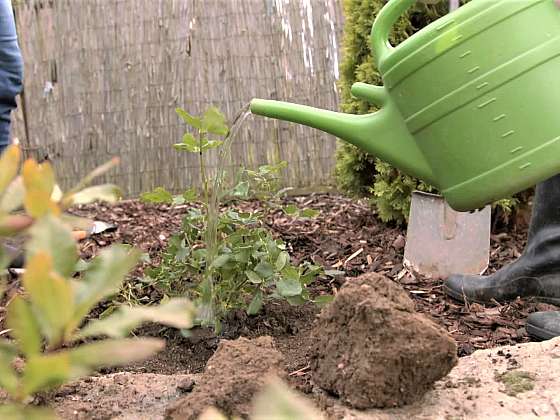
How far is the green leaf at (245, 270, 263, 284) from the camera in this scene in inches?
60.4

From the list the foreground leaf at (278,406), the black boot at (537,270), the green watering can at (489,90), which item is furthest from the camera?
the black boot at (537,270)

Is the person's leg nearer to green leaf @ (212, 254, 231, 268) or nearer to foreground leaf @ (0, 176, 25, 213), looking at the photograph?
green leaf @ (212, 254, 231, 268)

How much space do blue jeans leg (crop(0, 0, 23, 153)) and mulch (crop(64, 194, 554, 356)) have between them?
62cm

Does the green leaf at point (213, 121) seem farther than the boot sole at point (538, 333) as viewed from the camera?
No

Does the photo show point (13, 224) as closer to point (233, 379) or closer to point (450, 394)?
point (233, 379)

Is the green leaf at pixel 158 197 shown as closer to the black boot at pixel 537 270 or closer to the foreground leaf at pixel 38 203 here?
the black boot at pixel 537 270

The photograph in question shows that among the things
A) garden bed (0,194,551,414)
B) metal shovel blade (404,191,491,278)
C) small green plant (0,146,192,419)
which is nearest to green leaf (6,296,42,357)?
small green plant (0,146,192,419)

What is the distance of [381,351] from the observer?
1.06m

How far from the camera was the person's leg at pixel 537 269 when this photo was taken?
6.34ft

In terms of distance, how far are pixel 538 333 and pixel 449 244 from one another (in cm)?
83

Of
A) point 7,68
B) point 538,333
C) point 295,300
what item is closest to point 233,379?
point 295,300

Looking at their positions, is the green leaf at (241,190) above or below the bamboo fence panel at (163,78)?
below

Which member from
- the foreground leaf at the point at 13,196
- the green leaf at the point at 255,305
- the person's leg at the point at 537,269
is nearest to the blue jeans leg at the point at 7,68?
the green leaf at the point at 255,305

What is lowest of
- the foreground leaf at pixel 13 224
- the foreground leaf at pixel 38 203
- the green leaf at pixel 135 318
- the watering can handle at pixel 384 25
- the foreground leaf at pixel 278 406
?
the foreground leaf at pixel 278 406
